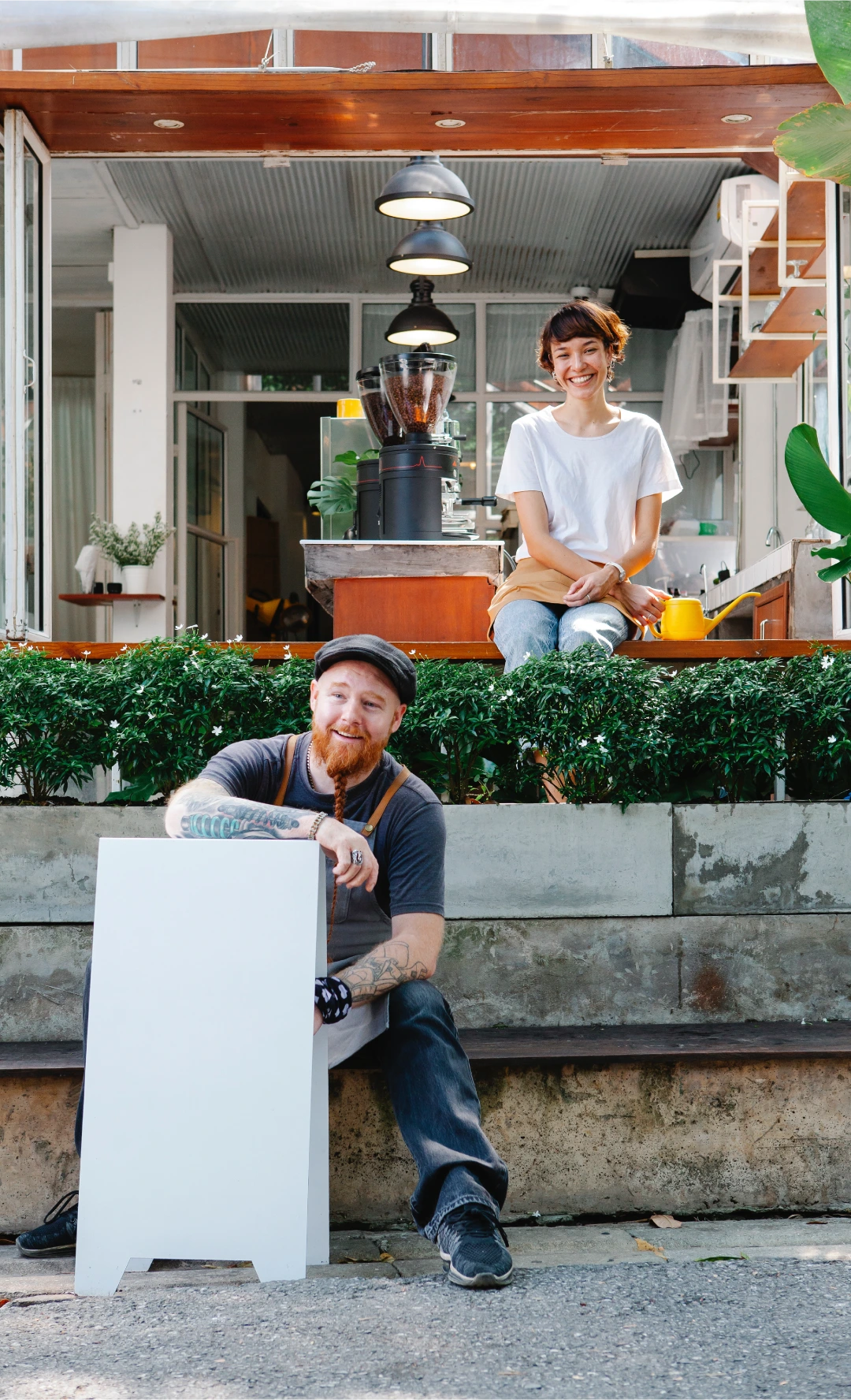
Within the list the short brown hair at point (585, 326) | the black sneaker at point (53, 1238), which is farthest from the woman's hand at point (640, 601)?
the black sneaker at point (53, 1238)

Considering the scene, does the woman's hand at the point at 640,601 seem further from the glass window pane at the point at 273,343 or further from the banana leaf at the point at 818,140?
the glass window pane at the point at 273,343

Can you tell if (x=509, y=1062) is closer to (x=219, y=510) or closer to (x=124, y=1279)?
(x=124, y=1279)

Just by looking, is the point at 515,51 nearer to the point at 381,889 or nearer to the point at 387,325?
the point at 387,325

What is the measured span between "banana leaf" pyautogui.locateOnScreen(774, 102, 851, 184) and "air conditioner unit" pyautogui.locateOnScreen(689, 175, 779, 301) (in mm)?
3189

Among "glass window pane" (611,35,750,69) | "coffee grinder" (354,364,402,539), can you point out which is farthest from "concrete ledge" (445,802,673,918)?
"glass window pane" (611,35,750,69)

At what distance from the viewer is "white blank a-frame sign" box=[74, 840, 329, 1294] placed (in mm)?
2305

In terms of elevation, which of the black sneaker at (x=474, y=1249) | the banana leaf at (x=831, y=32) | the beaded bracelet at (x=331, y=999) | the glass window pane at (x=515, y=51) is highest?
the glass window pane at (x=515, y=51)

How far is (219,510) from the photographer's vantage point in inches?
423

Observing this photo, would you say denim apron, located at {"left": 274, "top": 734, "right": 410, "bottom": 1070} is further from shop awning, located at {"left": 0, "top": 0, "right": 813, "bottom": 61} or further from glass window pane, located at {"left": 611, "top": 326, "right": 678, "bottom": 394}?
glass window pane, located at {"left": 611, "top": 326, "right": 678, "bottom": 394}

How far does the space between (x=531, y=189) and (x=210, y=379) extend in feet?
10.7

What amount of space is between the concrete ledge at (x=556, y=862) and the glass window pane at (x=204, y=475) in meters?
6.90

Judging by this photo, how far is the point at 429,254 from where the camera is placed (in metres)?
6.10

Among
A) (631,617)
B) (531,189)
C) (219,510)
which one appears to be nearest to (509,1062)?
(631,617)

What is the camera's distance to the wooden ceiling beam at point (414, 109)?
4.75 metres
